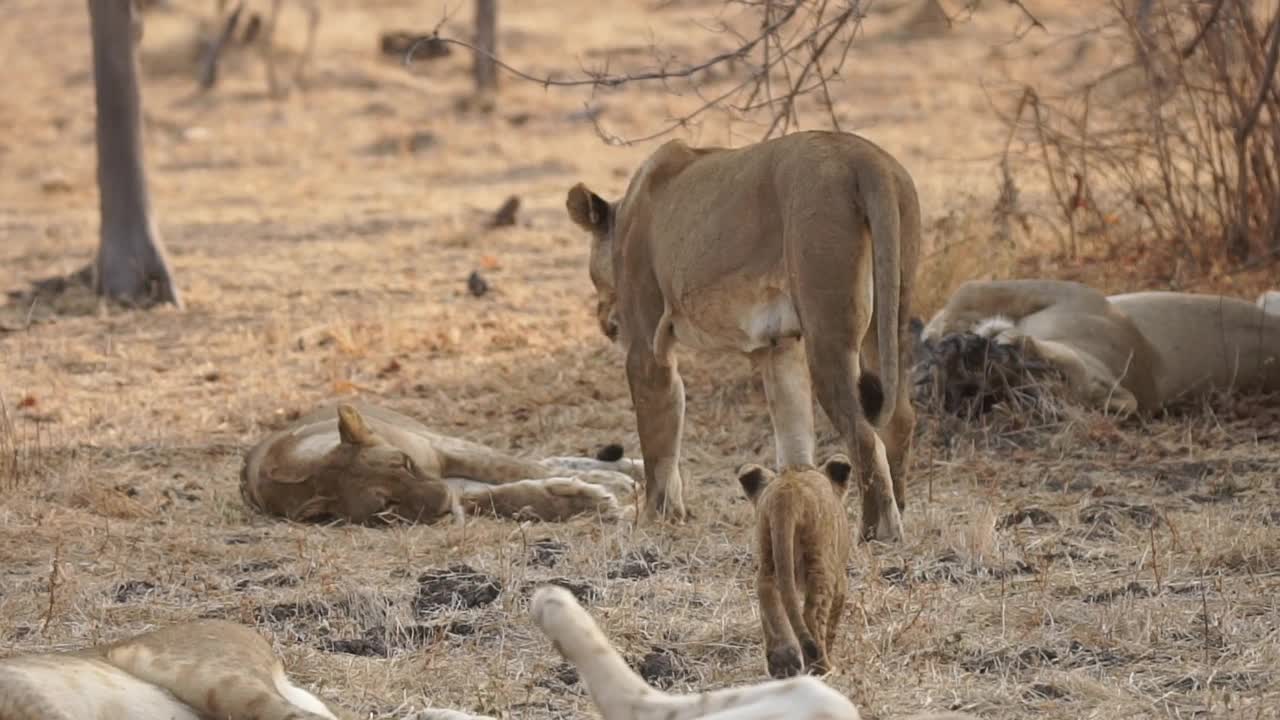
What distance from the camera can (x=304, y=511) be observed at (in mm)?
7047

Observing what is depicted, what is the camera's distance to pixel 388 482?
7027 mm

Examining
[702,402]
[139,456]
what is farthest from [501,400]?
[139,456]

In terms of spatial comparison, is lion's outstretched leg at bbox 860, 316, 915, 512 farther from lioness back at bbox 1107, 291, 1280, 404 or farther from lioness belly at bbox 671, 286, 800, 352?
lioness back at bbox 1107, 291, 1280, 404

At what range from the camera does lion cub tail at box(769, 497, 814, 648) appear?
14.9 ft

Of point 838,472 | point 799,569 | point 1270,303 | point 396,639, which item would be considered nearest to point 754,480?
point 838,472

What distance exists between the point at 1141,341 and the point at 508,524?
3088 mm

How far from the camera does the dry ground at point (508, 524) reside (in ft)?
16.2

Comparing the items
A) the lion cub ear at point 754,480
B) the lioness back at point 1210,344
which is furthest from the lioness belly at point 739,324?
the lioness back at point 1210,344

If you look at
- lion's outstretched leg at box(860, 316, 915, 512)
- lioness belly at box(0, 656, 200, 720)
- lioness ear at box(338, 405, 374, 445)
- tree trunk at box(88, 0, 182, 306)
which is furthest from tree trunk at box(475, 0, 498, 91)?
lioness belly at box(0, 656, 200, 720)

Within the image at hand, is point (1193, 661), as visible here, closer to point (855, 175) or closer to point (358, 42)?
point (855, 175)

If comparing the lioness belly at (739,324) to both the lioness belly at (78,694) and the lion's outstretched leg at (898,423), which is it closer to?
the lion's outstretched leg at (898,423)

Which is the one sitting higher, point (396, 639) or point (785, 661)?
point (785, 661)

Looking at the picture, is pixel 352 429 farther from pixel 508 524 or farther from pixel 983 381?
pixel 983 381

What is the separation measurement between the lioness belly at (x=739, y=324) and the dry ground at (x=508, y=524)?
0.64 m
